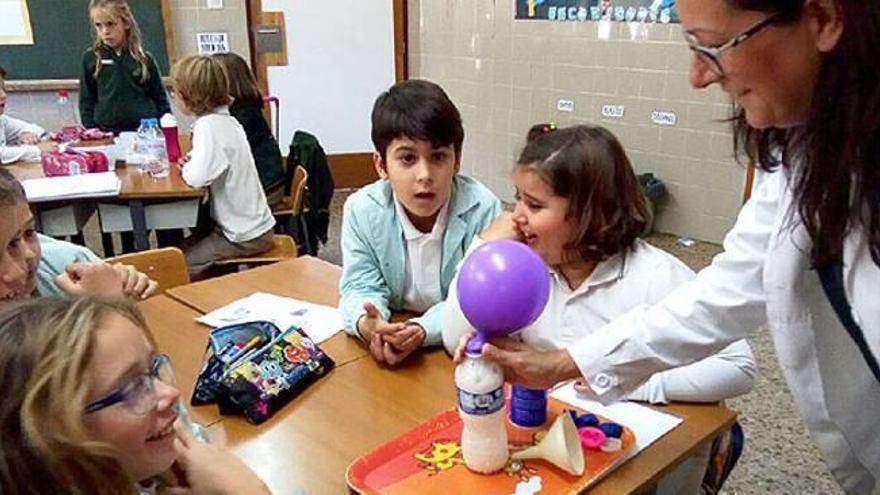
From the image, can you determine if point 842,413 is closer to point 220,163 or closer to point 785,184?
point 785,184

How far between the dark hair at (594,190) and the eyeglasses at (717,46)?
630 mm

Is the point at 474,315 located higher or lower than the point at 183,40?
lower

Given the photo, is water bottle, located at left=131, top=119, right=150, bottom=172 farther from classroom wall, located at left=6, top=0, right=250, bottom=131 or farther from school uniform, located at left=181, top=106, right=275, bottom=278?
classroom wall, located at left=6, top=0, right=250, bottom=131

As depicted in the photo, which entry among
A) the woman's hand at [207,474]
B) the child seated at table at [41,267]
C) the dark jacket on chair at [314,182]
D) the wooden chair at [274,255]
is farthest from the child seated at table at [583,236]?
the dark jacket on chair at [314,182]

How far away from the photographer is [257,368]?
53.9 inches

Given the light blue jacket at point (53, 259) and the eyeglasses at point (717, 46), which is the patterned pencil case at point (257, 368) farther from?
the eyeglasses at point (717, 46)

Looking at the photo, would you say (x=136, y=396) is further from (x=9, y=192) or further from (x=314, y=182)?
(x=314, y=182)

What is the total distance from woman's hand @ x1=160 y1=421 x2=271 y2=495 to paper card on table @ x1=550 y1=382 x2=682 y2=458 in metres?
0.54

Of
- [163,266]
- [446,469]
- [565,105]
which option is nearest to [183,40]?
[565,105]

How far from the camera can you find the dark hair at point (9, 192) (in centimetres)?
134

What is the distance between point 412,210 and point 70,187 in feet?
5.81

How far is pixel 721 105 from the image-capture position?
159 inches

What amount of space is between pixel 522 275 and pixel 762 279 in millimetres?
338

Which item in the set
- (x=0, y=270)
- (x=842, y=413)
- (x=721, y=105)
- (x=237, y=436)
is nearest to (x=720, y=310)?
(x=842, y=413)
